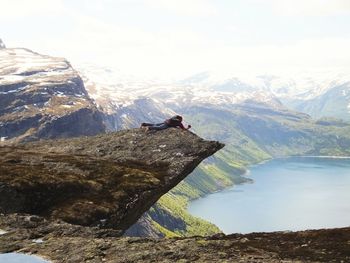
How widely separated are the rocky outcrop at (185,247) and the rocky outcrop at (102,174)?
23.4ft

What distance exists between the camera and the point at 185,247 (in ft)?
73.0

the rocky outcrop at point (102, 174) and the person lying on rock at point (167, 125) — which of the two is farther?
the person lying on rock at point (167, 125)

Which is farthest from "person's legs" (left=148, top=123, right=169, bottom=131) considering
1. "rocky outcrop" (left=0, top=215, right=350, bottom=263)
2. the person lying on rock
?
"rocky outcrop" (left=0, top=215, right=350, bottom=263)

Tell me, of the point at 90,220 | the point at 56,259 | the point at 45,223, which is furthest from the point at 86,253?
the point at 90,220

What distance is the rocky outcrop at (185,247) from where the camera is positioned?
20250 mm

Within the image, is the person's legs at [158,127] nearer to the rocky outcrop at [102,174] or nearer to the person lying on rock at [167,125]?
the person lying on rock at [167,125]

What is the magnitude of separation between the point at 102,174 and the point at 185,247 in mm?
19695

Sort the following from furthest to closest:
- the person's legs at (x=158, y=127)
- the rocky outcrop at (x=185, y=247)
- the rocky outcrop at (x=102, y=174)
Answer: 1. the person's legs at (x=158, y=127)
2. the rocky outcrop at (x=102, y=174)
3. the rocky outcrop at (x=185, y=247)

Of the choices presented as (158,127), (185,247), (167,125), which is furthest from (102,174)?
(185,247)

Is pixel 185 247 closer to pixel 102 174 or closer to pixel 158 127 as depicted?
pixel 102 174

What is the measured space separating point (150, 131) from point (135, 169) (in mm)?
7943

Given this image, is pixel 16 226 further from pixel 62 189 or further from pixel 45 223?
pixel 62 189

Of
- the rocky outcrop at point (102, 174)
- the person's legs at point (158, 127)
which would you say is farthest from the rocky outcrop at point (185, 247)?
the person's legs at point (158, 127)

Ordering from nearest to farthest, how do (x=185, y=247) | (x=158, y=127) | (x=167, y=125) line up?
(x=185, y=247) → (x=167, y=125) → (x=158, y=127)
